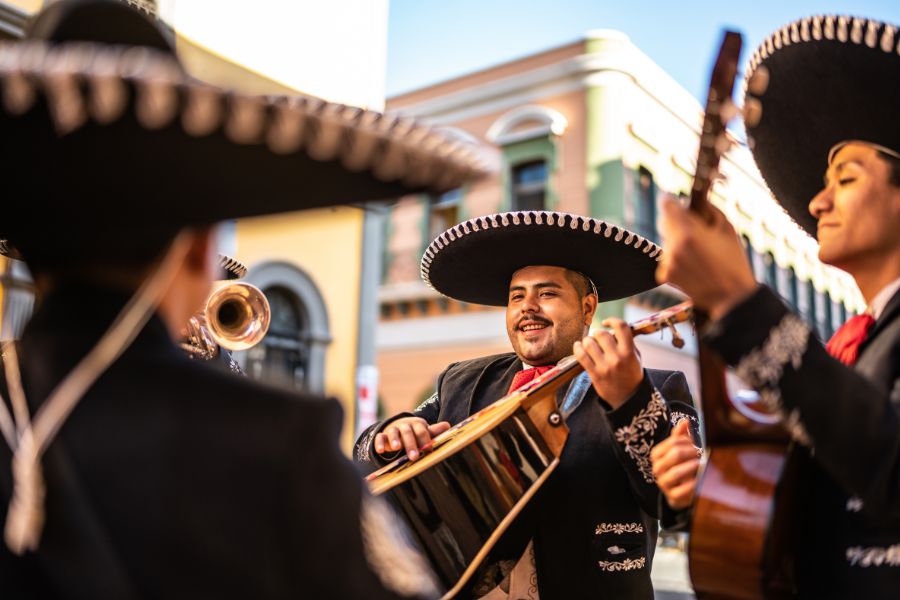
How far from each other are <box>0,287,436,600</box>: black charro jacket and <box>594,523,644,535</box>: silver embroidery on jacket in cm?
140

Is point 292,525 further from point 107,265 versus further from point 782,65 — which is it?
point 782,65

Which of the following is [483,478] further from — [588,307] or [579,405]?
[588,307]

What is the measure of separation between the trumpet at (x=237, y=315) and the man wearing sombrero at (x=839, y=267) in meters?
2.43

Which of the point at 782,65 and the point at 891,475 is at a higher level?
the point at 782,65

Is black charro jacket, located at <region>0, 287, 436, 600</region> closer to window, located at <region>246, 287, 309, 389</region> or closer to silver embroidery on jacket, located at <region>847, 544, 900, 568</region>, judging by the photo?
silver embroidery on jacket, located at <region>847, 544, 900, 568</region>

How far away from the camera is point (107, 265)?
1.12 metres

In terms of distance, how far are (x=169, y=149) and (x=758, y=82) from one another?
1211mm

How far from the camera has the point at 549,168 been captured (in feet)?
56.2

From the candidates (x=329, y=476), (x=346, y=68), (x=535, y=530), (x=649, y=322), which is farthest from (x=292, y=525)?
(x=346, y=68)

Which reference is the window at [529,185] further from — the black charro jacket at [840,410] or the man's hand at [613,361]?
the black charro jacket at [840,410]

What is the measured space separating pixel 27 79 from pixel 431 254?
223 centimetres

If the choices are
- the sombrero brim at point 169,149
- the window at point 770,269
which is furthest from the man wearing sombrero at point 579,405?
the window at point 770,269

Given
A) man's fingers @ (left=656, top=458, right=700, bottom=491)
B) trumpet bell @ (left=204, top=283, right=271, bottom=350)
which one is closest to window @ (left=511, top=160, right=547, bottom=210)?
trumpet bell @ (left=204, top=283, right=271, bottom=350)

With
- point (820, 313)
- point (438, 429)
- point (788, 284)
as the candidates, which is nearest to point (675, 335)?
point (438, 429)
